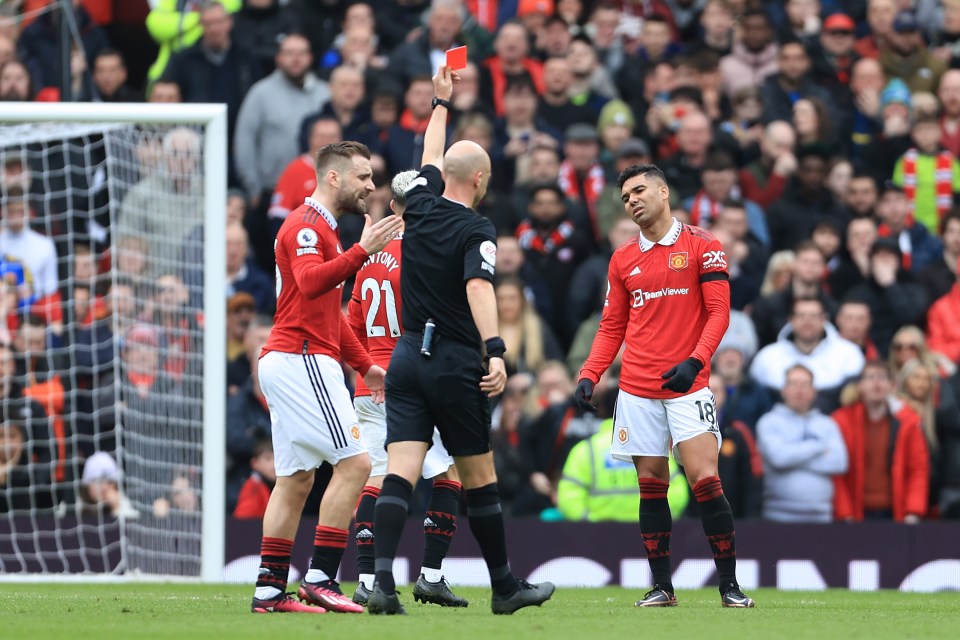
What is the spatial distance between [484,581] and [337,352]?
5.11m

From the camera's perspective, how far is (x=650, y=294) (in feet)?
33.4

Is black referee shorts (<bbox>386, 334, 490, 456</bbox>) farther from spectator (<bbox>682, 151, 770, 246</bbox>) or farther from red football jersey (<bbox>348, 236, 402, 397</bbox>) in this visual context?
spectator (<bbox>682, 151, 770, 246</bbox>)

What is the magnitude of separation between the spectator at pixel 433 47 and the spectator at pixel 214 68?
1.57 metres

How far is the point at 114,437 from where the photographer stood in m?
14.8

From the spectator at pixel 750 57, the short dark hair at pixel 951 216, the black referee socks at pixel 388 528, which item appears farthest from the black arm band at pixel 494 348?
the spectator at pixel 750 57

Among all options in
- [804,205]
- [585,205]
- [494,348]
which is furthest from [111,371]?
[804,205]

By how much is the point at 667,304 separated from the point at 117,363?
5967 mm

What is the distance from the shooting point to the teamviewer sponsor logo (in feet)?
33.1

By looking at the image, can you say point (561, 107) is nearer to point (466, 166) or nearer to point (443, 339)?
point (466, 166)

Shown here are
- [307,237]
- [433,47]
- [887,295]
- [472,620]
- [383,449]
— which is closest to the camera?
[472,620]

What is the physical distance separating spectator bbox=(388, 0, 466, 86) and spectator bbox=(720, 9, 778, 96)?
2.51 metres

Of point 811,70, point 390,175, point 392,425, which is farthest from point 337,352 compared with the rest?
point 811,70

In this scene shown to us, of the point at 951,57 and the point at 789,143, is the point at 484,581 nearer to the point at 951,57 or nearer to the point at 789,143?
the point at 789,143

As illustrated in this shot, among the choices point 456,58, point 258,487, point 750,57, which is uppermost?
point 750,57
